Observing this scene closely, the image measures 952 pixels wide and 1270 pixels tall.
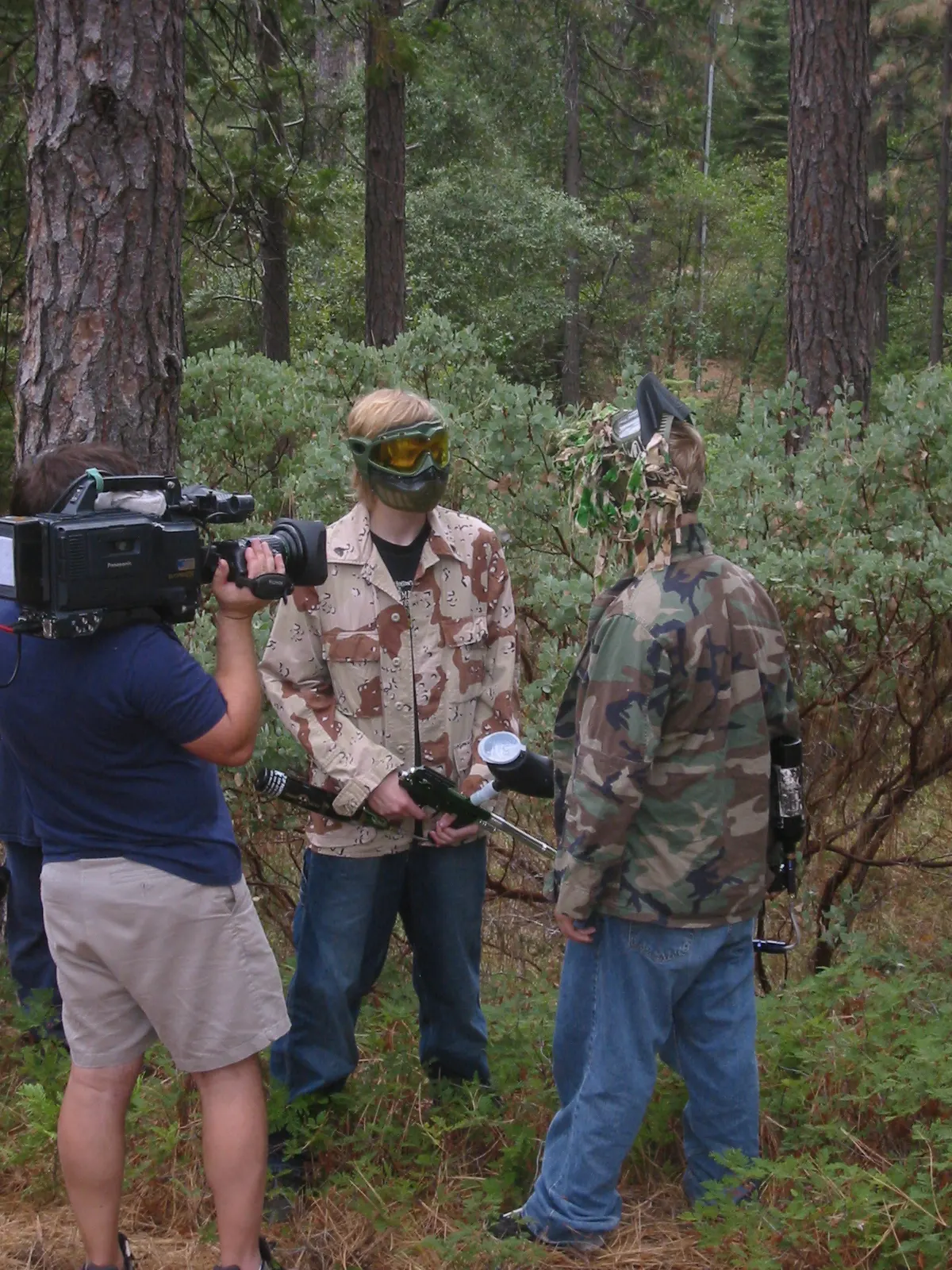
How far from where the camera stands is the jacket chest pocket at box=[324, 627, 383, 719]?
3498 millimetres

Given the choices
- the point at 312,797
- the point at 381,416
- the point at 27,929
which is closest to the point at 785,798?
the point at 312,797

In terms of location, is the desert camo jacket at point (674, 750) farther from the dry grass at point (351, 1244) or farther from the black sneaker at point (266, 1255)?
the black sneaker at point (266, 1255)

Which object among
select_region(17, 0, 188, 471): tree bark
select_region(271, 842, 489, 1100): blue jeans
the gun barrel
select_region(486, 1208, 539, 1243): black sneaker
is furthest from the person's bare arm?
select_region(17, 0, 188, 471): tree bark

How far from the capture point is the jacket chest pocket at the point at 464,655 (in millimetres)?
3580

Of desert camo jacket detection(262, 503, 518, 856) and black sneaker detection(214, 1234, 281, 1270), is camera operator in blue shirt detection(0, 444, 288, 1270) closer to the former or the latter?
black sneaker detection(214, 1234, 281, 1270)

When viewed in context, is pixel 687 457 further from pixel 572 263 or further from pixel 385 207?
pixel 572 263

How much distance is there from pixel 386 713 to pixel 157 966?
96cm

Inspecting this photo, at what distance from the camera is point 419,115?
2103cm

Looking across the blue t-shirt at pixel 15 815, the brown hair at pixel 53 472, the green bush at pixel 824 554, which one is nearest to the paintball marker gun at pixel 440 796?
the brown hair at pixel 53 472

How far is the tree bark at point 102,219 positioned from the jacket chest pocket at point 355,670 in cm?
136

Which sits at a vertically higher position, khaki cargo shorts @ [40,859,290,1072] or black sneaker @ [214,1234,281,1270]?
→ khaki cargo shorts @ [40,859,290,1072]

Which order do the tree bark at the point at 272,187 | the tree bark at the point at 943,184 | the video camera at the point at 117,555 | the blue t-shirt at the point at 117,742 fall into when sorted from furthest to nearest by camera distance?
the tree bark at the point at 943,184 < the tree bark at the point at 272,187 < the blue t-shirt at the point at 117,742 < the video camera at the point at 117,555

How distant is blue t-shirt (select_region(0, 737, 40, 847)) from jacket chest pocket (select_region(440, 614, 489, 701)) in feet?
4.95

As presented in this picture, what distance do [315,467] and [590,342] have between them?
71.2 ft
